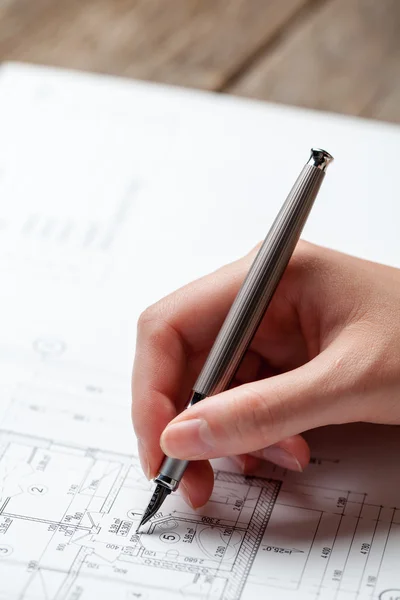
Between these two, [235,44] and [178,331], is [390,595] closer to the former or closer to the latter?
[178,331]

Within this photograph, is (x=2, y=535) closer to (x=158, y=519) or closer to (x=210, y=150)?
(x=158, y=519)

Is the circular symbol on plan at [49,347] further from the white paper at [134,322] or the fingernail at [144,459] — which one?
the fingernail at [144,459]

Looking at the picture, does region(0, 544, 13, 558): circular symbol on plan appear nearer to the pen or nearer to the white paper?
the white paper

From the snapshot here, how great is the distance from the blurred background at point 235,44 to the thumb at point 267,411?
64 centimetres

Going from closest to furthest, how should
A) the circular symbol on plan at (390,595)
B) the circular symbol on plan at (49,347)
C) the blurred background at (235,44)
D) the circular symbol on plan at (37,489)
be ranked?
the circular symbol on plan at (390,595) < the circular symbol on plan at (37,489) < the circular symbol on plan at (49,347) < the blurred background at (235,44)

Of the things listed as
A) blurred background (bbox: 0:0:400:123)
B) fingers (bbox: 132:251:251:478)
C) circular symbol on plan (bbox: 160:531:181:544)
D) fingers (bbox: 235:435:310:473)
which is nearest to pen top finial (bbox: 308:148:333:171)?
fingers (bbox: 132:251:251:478)

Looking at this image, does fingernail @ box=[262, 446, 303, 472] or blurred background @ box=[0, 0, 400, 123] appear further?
blurred background @ box=[0, 0, 400, 123]

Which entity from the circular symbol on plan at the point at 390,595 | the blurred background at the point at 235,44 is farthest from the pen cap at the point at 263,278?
the blurred background at the point at 235,44

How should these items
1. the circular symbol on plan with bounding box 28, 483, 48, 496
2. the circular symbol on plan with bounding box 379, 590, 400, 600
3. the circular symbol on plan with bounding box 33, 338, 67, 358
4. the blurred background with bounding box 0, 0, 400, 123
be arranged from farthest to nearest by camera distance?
the blurred background with bounding box 0, 0, 400, 123 < the circular symbol on plan with bounding box 33, 338, 67, 358 < the circular symbol on plan with bounding box 28, 483, 48, 496 < the circular symbol on plan with bounding box 379, 590, 400, 600

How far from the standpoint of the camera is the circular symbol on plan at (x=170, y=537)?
2.37ft

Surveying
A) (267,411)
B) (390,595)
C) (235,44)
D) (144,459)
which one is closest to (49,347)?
(144,459)

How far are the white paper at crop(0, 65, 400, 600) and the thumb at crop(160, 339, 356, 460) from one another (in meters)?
0.08

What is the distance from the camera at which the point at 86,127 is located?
1229 millimetres

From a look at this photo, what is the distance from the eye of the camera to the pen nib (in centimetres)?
74
